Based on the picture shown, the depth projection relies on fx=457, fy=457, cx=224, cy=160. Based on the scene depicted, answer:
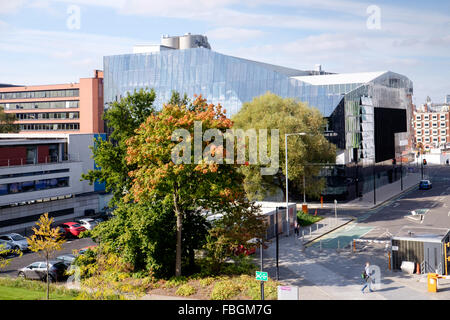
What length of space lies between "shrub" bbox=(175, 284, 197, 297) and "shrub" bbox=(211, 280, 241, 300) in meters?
1.22

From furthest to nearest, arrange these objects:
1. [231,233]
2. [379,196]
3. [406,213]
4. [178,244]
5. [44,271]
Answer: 1. [379,196]
2. [406,213]
3. [44,271]
4. [178,244]
5. [231,233]

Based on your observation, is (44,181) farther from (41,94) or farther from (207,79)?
(41,94)

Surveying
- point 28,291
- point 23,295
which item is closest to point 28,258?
point 28,291

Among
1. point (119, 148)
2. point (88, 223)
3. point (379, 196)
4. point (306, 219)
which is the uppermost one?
point (119, 148)

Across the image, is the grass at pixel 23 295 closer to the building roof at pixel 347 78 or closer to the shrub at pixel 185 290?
the shrub at pixel 185 290

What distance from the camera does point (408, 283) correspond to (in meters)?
25.9

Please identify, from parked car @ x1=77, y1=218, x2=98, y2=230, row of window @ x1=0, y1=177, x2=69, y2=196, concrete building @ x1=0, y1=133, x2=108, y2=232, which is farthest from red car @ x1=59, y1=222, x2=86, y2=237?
row of window @ x1=0, y1=177, x2=69, y2=196

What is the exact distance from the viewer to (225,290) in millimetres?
23547

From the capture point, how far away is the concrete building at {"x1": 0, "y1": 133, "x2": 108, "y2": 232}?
43.4 metres

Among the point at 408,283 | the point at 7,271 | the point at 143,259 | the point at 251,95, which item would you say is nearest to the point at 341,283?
the point at 408,283

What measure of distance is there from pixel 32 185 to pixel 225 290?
30.0 metres

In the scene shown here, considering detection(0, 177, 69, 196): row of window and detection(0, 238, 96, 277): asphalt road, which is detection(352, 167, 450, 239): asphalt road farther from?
detection(0, 177, 69, 196): row of window
